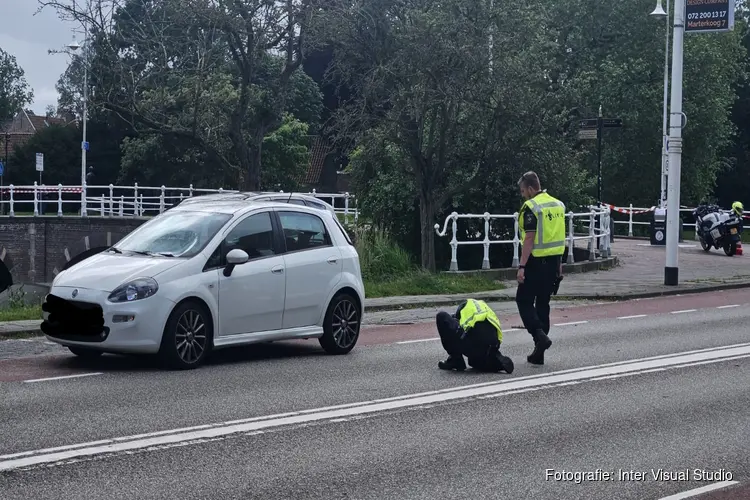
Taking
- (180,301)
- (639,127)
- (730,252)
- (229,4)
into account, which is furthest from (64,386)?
(639,127)

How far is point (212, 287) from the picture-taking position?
11.4m

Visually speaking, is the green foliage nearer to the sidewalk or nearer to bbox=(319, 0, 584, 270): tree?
the sidewalk

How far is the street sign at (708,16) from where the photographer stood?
22.2 metres

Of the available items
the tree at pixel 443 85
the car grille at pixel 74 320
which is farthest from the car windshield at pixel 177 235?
the tree at pixel 443 85

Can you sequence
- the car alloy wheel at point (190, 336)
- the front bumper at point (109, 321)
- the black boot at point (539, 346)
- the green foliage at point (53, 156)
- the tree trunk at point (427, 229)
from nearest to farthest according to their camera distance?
the front bumper at point (109, 321)
the car alloy wheel at point (190, 336)
the black boot at point (539, 346)
the tree trunk at point (427, 229)
the green foliage at point (53, 156)

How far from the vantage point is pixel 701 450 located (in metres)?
8.07

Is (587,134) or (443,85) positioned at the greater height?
(443,85)

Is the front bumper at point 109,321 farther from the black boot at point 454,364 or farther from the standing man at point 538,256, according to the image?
the standing man at point 538,256

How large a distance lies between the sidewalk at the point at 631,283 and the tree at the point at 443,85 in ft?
12.2

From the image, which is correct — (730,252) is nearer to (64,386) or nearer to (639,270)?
(639,270)

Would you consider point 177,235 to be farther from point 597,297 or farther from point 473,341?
point 597,297

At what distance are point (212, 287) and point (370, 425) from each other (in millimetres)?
3304

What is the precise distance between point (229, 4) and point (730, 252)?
53.7ft

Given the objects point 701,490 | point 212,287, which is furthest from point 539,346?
point 701,490
